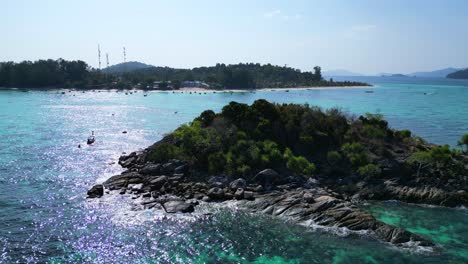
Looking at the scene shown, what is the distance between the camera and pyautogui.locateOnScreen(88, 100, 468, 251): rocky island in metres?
39.0

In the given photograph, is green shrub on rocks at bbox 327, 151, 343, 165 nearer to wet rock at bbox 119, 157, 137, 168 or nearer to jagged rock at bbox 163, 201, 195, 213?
jagged rock at bbox 163, 201, 195, 213

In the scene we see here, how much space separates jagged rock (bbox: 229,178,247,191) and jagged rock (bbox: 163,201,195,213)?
6.44 metres

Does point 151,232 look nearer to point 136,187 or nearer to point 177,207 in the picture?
point 177,207

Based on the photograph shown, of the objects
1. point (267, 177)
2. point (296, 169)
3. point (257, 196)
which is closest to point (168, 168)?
point (267, 177)

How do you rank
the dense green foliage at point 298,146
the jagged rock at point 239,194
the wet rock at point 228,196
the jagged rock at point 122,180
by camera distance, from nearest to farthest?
the jagged rock at point 239,194, the wet rock at point 228,196, the jagged rock at point 122,180, the dense green foliage at point 298,146

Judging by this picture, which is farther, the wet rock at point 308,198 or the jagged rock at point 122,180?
the jagged rock at point 122,180

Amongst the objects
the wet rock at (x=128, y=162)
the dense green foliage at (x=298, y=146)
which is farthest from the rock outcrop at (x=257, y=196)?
the wet rock at (x=128, y=162)

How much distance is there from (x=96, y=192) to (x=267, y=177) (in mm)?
18450

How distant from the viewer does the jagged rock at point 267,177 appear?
150 ft

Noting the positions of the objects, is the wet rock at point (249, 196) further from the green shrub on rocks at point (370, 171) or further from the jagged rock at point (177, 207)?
the green shrub on rocks at point (370, 171)

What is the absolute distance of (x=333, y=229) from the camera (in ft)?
114

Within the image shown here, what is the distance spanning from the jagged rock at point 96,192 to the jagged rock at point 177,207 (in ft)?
26.8

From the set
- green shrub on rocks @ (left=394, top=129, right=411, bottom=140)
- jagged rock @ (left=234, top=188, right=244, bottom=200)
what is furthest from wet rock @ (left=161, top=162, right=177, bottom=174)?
green shrub on rocks @ (left=394, top=129, right=411, bottom=140)

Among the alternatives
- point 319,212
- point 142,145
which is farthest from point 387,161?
point 142,145
